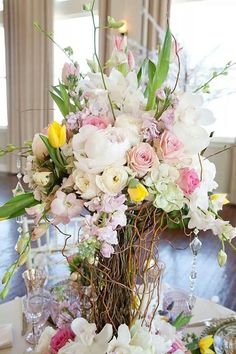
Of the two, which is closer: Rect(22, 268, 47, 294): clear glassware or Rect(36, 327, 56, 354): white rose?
Rect(36, 327, 56, 354): white rose

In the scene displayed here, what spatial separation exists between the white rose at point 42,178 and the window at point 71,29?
5.25 metres

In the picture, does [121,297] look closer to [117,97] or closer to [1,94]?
[117,97]

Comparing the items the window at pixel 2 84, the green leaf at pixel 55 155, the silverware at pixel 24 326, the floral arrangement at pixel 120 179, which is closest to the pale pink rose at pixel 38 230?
the floral arrangement at pixel 120 179

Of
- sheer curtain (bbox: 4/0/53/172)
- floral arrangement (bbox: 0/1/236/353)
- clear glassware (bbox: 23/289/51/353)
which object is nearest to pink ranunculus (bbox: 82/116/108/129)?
floral arrangement (bbox: 0/1/236/353)

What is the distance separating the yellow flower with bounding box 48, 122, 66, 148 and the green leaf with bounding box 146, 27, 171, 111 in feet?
0.56

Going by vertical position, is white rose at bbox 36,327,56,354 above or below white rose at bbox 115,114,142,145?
below

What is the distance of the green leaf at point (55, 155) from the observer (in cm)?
61

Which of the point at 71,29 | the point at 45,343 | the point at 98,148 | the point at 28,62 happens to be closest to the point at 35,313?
the point at 45,343

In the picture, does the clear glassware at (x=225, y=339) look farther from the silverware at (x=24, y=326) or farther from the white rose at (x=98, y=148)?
the white rose at (x=98, y=148)

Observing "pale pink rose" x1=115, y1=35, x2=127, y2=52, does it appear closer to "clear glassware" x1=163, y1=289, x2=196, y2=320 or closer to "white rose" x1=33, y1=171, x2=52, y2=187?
"white rose" x1=33, y1=171, x2=52, y2=187

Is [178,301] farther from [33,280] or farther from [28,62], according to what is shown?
[28,62]

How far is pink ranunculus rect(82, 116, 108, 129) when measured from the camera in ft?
1.98

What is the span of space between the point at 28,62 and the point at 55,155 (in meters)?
5.56

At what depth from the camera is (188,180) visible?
1.98 ft
